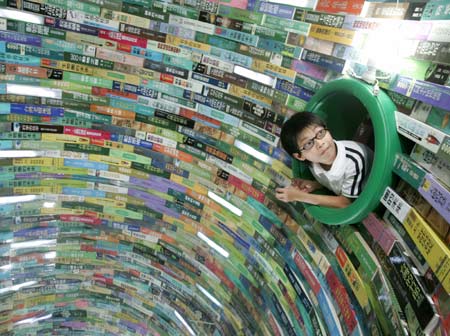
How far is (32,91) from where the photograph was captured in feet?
11.6

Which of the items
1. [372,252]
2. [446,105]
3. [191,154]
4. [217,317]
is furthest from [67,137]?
[446,105]

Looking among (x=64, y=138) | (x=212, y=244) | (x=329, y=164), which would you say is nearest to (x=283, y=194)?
(x=329, y=164)

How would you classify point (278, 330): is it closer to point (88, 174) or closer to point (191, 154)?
point (191, 154)

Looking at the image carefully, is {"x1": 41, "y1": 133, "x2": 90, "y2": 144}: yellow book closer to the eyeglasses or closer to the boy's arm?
the boy's arm

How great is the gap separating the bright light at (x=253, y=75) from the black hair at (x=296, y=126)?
883 millimetres

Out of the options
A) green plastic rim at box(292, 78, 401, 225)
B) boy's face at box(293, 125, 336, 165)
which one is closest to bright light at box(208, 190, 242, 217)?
green plastic rim at box(292, 78, 401, 225)

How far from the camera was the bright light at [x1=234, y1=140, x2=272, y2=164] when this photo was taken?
3121 mm

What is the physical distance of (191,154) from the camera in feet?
12.2

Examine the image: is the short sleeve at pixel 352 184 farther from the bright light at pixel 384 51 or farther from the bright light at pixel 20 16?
the bright light at pixel 20 16

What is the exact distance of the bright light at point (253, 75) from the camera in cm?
297

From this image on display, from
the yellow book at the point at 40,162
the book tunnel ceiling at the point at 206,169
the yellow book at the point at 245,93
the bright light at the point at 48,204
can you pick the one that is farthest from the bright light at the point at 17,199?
the yellow book at the point at 245,93

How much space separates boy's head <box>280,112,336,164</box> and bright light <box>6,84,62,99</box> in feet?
7.31

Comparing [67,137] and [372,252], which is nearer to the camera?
[372,252]

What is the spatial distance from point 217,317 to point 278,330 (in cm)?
139
